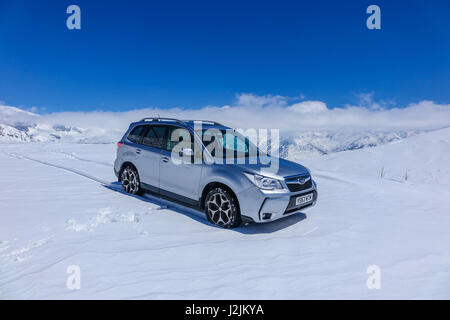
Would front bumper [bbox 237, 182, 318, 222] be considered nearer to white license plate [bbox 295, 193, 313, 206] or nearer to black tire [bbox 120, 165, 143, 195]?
white license plate [bbox 295, 193, 313, 206]

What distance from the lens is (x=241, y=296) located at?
8.67ft

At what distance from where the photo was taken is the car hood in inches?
168

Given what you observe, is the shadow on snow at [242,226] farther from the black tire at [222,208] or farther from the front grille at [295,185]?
the front grille at [295,185]

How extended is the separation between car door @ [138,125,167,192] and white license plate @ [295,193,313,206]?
279cm

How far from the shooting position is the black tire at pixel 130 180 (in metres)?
6.17

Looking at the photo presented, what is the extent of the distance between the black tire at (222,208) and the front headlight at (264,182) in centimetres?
46

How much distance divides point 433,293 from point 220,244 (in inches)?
95.4

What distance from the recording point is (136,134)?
21.1 feet

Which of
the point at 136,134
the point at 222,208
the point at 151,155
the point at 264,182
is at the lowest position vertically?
the point at 222,208

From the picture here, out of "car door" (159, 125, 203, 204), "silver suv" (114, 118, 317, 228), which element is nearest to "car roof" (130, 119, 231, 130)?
"silver suv" (114, 118, 317, 228)

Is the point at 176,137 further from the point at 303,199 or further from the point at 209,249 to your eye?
the point at 303,199

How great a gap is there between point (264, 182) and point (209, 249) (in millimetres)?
1273

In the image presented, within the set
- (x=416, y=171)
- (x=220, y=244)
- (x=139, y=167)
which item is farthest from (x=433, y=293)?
(x=416, y=171)

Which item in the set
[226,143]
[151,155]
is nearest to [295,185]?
[226,143]
